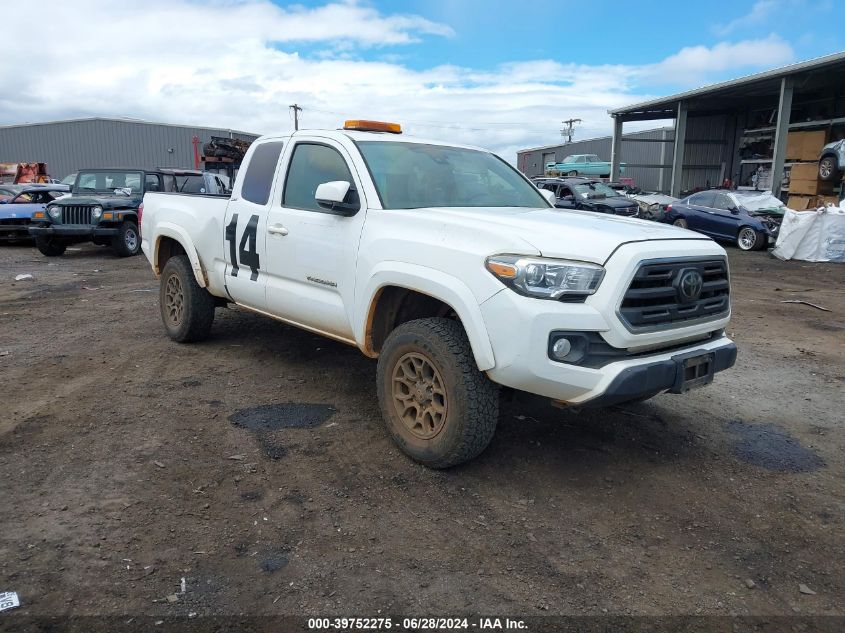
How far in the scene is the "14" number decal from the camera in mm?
5117

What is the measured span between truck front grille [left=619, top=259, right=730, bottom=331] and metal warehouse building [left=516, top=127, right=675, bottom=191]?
2713 centimetres

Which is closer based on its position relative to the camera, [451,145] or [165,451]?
[165,451]

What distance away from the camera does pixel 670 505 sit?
11.4 feet

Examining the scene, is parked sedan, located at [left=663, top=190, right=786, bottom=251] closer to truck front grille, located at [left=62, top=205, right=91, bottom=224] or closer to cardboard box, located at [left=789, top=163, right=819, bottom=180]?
cardboard box, located at [left=789, top=163, right=819, bottom=180]

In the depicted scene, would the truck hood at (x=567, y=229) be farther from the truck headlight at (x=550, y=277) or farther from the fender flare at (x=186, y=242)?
the fender flare at (x=186, y=242)

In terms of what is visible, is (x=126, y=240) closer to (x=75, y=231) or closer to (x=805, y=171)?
(x=75, y=231)

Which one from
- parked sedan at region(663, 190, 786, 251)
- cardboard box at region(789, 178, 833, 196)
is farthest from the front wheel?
cardboard box at region(789, 178, 833, 196)

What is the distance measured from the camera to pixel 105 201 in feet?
43.9

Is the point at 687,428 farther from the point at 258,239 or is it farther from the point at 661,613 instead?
the point at 258,239

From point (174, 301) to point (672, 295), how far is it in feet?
15.7

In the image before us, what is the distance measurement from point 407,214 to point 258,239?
162cm

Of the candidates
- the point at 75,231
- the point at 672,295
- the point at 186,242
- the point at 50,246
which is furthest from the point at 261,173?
the point at 50,246

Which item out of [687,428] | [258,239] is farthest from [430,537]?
[258,239]

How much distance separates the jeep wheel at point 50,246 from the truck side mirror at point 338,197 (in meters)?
12.1
